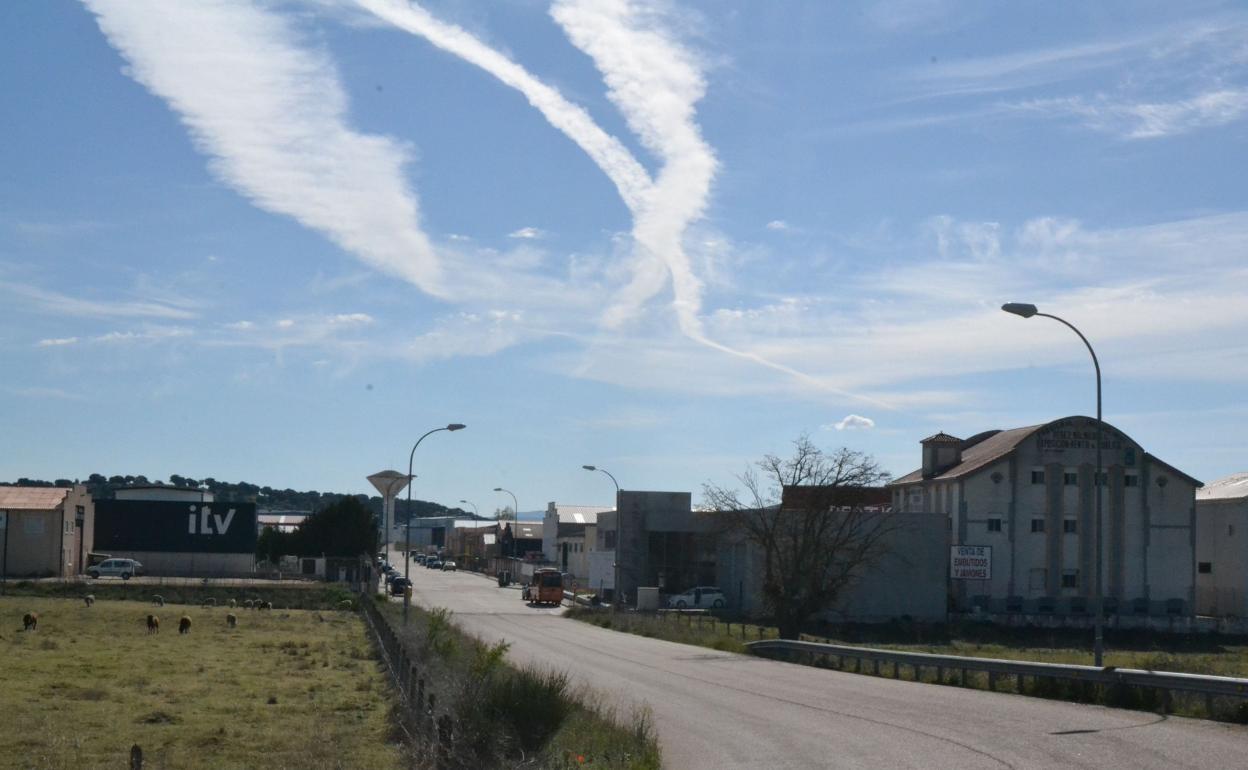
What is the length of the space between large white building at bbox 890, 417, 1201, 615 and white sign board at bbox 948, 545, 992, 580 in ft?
2.40

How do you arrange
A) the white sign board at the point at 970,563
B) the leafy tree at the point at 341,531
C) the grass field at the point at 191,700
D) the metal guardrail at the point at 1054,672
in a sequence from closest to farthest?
1. the grass field at the point at 191,700
2. the metal guardrail at the point at 1054,672
3. the white sign board at the point at 970,563
4. the leafy tree at the point at 341,531

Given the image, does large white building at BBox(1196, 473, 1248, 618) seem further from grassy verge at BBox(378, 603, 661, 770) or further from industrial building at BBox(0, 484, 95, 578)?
industrial building at BBox(0, 484, 95, 578)

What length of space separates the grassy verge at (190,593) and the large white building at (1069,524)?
35635 millimetres

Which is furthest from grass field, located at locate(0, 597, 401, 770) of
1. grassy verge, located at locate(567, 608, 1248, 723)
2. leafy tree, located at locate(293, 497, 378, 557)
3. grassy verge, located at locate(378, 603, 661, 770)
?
leafy tree, located at locate(293, 497, 378, 557)

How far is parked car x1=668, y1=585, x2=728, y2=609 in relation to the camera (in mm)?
80250

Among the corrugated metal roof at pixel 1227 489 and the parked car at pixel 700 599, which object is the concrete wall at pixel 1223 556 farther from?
the parked car at pixel 700 599

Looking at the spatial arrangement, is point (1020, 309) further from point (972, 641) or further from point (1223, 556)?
point (1223, 556)

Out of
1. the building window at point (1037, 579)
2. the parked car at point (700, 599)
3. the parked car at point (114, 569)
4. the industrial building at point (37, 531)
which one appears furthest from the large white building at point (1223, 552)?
the industrial building at point (37, 531)

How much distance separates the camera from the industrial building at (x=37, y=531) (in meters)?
82.1

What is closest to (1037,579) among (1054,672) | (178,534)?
(1054,672)

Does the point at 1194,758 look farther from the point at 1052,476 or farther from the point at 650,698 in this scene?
the point at 1052,476

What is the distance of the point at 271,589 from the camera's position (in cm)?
7269

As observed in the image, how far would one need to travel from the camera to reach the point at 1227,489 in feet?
267

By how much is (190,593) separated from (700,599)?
103 ft
